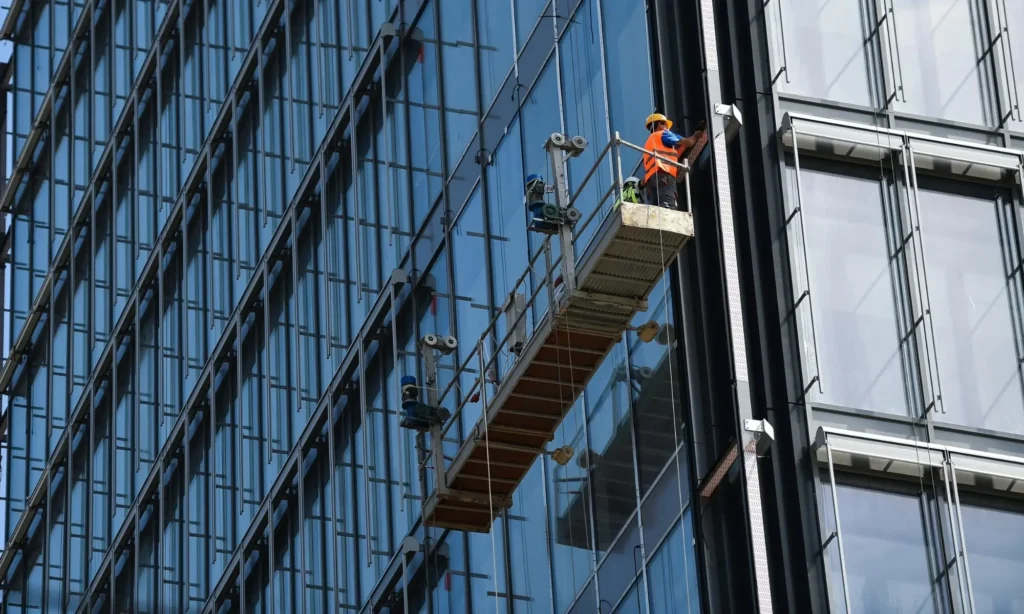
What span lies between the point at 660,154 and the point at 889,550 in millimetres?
5808

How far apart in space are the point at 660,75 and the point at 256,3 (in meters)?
21.4

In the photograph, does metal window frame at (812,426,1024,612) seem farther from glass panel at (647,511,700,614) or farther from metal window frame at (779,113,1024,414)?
glass panel at (647,511,700,614)

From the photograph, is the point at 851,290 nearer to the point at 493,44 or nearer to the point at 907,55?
the point at 907,55

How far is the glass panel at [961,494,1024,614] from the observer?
29.4 meters

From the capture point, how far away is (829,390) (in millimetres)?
29922

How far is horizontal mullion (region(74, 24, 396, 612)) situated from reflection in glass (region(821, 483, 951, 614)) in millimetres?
15940

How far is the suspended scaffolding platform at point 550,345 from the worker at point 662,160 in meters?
0.23

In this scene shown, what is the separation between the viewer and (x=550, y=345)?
106 ft

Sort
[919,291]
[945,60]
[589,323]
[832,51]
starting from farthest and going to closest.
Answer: [945,60]
[832,51]
[589,323]
[919,291]

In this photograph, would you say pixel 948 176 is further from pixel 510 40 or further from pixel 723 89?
pixel 510 40

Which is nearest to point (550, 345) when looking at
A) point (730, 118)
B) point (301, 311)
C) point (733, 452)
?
point (733, 452)

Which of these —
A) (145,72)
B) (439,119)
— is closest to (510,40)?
(439,119)

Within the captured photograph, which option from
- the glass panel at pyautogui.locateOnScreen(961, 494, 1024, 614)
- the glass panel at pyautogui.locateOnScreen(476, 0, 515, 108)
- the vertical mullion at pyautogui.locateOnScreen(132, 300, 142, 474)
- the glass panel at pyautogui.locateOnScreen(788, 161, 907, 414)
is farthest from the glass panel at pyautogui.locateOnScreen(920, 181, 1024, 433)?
the vertical mullion at pyautogui.locateOnScreen(132, 300, 142, 474)

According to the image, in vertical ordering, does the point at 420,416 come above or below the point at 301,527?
below
